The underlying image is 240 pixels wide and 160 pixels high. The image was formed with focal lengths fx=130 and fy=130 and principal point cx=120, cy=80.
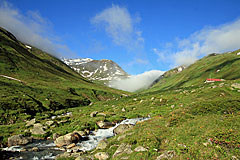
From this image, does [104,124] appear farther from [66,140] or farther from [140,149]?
[140,149]

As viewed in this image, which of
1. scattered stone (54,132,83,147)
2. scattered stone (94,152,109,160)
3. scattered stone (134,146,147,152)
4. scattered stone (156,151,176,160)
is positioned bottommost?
scattered stone (54,132,83,147)

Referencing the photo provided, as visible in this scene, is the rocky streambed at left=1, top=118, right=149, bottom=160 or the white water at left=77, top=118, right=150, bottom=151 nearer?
the rocky streambed at left=1, top=118, right=149, bottom=160

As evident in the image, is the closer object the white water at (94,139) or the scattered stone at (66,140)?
the white water at (94,139)

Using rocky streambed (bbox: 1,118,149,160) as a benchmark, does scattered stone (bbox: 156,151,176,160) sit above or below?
above

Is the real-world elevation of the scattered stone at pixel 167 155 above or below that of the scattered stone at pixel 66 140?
above

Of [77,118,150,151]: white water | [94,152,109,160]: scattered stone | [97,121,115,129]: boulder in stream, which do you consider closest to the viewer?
[94,152,109,160]: scattered stone

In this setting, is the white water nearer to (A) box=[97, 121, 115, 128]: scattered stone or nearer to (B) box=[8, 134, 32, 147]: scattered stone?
(A) box=[97, 121, 115, 128]: scattered stone

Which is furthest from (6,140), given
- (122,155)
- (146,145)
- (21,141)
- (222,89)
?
(222,89)

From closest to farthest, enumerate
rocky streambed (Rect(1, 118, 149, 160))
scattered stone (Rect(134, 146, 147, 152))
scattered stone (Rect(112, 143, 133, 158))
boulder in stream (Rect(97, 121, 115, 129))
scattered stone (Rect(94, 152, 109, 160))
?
scattered stone (Rect(134, 146, 147, 152)) → scattered stone (Rect(112, 143, 133, 158)) → scattered stone (Rect(94, 152, 109, 160)) → rocky streambed (Rect(1, 118, 149, 160)) → boulder in stream (Rect(97, 121, 115, 129))

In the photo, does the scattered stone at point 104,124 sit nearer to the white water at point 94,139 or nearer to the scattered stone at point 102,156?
the white water at point 94,139

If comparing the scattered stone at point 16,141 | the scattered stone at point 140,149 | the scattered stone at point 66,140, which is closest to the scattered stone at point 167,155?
the scattered stone at point 140,149

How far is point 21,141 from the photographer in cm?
2483

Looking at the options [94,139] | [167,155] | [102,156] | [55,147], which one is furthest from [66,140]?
[167,155]

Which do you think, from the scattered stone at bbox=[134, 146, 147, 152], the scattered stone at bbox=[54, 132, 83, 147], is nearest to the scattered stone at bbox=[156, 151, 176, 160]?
the scattered stone at bbox=[134, 146, 147, 152]
